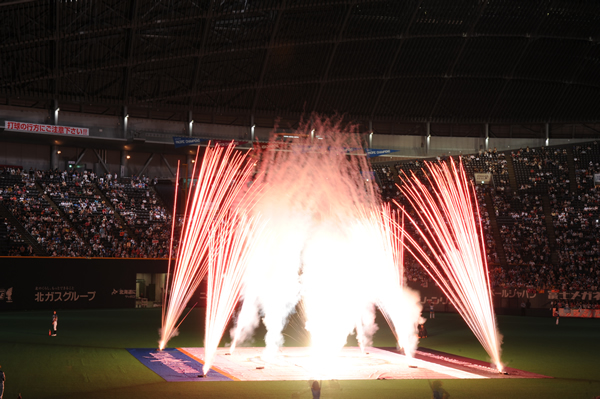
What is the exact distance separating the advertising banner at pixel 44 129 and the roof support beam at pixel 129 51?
504cm

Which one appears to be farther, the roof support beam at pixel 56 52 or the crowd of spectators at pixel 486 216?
the crowd of spectators at pixel 486 216

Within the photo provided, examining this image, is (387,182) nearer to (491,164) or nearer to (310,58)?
(491,164)

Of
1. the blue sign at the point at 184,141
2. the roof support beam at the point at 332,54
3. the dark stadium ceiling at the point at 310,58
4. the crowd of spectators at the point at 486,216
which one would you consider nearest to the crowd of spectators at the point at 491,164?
the crowd of spectators at the point at 486,216

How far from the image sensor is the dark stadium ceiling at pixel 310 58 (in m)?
47.5

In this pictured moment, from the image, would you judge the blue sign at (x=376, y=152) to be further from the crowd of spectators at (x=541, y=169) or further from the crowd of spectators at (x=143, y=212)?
the crowd of spectators at (x=143, y=212)

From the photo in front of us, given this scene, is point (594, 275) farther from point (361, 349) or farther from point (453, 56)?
point (361, 349)

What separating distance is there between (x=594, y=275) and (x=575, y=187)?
42.8ft

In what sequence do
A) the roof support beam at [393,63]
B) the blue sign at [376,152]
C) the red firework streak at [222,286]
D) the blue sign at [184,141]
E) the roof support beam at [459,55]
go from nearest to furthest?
the red firework streak at [222,286] → the roof support beam at [393,63] → the roof support beam at [459,55] → the blue sign at [184,141] → the blue sign at [376,152]

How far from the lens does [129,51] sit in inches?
1975

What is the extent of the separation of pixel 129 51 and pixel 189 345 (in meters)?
30.9

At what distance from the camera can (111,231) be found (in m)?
48.9

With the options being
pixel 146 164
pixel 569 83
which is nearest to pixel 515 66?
pixel 569 83

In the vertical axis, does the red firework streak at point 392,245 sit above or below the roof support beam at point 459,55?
below

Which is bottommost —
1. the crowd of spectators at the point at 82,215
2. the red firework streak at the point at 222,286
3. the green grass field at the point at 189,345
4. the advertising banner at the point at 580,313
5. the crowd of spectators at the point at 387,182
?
the green grass field at the point at 189,345
